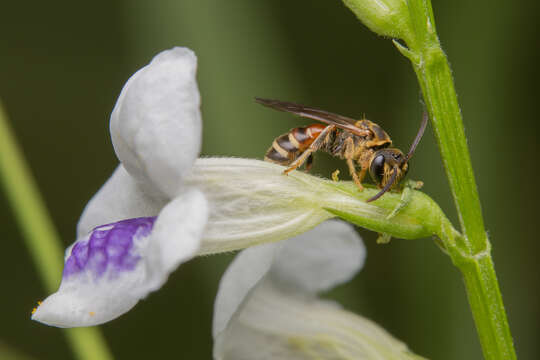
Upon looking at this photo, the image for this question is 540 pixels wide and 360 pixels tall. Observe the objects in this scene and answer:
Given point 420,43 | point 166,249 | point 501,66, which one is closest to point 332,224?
point 420,43

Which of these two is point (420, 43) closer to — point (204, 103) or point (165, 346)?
point (204, 103)

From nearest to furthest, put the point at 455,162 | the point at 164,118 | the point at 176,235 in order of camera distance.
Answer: the point at 176,235 → the point at 164,118 → the point at 455,162

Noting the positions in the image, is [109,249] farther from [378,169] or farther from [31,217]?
[31,217]

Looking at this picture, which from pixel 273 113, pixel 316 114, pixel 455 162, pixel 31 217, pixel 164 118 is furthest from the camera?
pixel 273 113

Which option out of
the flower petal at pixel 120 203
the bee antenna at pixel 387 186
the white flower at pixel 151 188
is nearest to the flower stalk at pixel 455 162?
the bee antenna at pixel 387 186

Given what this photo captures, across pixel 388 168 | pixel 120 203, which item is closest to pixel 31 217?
pixel 120 203

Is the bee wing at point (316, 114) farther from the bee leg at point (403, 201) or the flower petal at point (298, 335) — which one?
the flower petal at point (298, 335)
